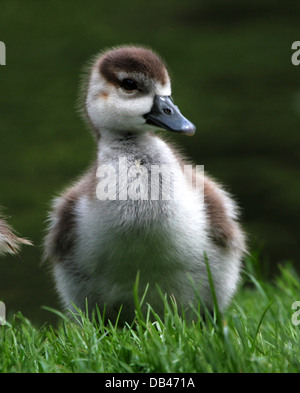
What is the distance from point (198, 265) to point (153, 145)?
2.06 ft

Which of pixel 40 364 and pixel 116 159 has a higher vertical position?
pixel 116 159

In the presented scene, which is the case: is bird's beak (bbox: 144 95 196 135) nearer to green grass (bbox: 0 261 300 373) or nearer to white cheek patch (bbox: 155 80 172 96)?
white cheek patch (bbox: 155 80 172 96)

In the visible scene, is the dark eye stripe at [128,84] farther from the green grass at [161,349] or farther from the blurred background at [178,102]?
the blurred background at [178,102]

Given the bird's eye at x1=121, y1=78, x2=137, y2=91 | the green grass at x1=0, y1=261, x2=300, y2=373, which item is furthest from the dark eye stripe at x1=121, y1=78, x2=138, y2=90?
the green grass at x1=0, y1=261, x2=300, y2=373

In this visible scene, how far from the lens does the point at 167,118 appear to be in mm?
4082

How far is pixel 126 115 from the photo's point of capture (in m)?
4.14

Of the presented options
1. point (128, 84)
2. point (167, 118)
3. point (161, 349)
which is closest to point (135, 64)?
point (128, 84)

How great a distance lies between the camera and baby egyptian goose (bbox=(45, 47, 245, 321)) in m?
3.96

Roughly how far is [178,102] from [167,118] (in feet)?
17.4

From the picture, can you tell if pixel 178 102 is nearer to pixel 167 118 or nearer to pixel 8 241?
pixel 167 118

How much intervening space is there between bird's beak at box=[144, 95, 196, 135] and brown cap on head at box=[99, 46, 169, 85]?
0.11 m

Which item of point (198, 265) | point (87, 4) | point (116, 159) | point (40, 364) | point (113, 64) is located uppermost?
point (87, 4)

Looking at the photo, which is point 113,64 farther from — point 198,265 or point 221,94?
→ point 221,94

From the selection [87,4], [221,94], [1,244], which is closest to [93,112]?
[1,244]
